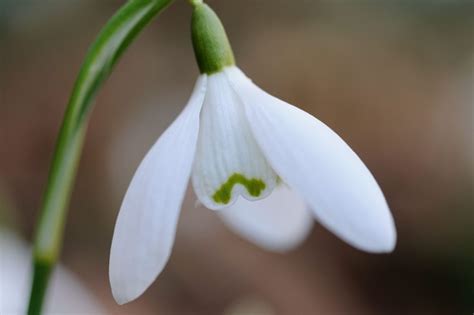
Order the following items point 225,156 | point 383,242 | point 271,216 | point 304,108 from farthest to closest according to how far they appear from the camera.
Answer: point 304,108
point 271,216
point 225,156
point 383,242

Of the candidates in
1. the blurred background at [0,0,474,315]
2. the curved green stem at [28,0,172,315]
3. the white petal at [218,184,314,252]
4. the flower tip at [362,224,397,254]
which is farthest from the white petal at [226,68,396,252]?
the blurred background at [0,0,474,315]

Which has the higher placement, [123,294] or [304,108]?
[304,108]

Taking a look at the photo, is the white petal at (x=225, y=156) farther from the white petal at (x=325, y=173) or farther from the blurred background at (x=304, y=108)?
the blurred background at (x=304, y=108)

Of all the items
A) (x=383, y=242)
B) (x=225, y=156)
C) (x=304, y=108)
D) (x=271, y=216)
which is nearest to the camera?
(x=383, y=242)

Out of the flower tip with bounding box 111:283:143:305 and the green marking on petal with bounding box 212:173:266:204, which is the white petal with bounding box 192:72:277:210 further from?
the flower tip with bounding box 111:283:143:305

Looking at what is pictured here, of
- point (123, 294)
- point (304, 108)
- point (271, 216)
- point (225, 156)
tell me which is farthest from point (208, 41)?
point (304, 108)

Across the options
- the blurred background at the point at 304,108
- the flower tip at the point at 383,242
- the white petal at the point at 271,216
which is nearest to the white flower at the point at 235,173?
the flower tip at the point at 383,242

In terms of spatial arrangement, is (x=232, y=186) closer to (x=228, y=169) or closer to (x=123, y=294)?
(x=228, y=169)
